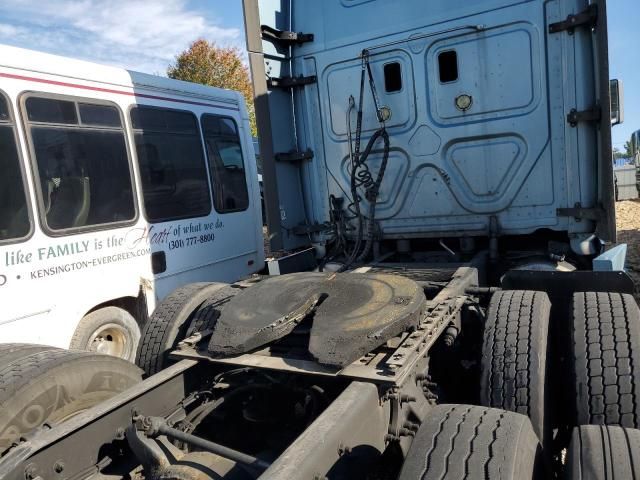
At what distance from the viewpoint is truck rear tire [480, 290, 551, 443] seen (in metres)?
2.58

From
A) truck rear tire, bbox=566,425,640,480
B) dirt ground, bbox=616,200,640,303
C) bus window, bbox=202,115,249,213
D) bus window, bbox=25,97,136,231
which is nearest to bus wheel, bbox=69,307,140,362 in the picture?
bus window, bbox=25,97,136,231

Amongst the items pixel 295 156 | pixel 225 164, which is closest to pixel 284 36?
pixel 295 156

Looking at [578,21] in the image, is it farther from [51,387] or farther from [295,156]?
[51,387]

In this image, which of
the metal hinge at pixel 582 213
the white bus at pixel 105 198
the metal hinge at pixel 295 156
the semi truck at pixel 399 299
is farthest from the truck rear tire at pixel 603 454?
the white bus at pixel 105 198

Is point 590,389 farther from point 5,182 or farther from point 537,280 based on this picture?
point 5,182

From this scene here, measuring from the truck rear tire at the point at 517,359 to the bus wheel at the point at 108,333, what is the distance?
3.54 metres

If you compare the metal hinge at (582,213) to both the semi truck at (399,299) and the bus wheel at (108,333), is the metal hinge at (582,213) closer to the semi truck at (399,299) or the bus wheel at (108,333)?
the semi truck at (399,299)

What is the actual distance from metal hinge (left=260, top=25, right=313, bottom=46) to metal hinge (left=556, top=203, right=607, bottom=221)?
9.18ft

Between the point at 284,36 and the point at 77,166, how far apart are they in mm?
2295

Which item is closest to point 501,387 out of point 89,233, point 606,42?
point 606,42

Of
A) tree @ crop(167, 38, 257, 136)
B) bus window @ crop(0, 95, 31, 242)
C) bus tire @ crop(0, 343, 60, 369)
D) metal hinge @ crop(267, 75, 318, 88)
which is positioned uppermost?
tree @ crop(167, 38, 257, 136)

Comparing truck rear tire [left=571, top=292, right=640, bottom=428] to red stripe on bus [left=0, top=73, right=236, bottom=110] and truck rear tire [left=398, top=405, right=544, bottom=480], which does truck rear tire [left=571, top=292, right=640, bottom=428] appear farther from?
red stripe on bus [left=0, top=73, right=236, bottom=110]

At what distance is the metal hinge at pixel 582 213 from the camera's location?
4.09m

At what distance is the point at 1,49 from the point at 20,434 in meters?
3.32
